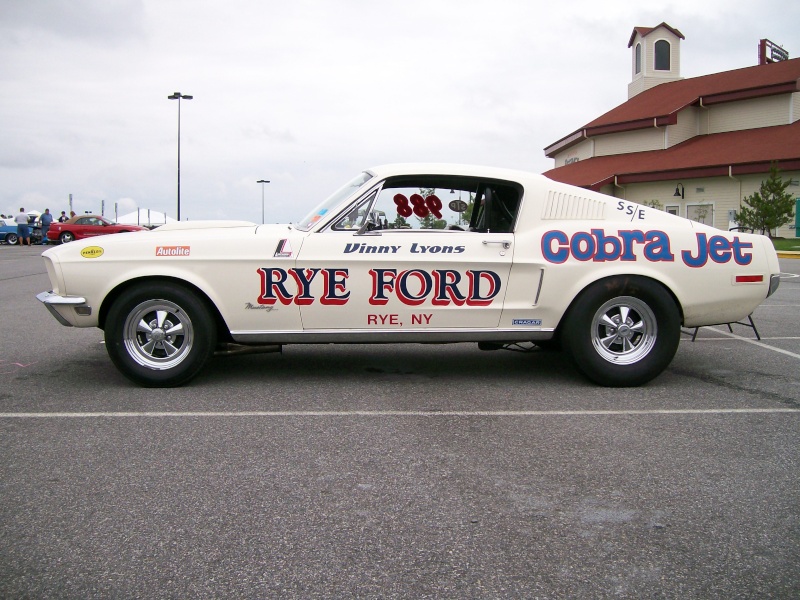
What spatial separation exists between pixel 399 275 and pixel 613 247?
1640 millimetres

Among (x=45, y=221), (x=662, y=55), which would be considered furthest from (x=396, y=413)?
(x=662, y=55)

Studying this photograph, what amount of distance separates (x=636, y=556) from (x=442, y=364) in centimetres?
391

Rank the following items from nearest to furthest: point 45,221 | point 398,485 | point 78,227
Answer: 1. point 398,485
2. point 78,227
3. point 45,221

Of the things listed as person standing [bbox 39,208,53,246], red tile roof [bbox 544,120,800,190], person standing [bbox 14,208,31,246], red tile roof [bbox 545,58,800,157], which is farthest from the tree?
person standing [bbox 14,208,31,246]

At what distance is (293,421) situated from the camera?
15.8 ft

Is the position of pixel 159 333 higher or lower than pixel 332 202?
lower

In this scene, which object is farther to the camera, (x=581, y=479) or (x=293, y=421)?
(x=293, y=421)

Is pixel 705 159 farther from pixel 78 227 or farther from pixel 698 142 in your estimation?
pixel 78 227

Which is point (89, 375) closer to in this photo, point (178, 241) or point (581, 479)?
point (178, 241)

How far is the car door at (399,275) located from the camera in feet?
18.5

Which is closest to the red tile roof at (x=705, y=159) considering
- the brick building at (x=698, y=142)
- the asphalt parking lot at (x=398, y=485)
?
the brick building at (x=698, y=142)

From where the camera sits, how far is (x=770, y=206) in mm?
29188

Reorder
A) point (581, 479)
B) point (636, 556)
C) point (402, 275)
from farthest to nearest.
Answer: point (402, 275) < point (581, 479) < point (636, 556)

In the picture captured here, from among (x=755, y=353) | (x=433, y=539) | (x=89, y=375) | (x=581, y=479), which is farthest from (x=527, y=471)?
(x=755, y=353)
